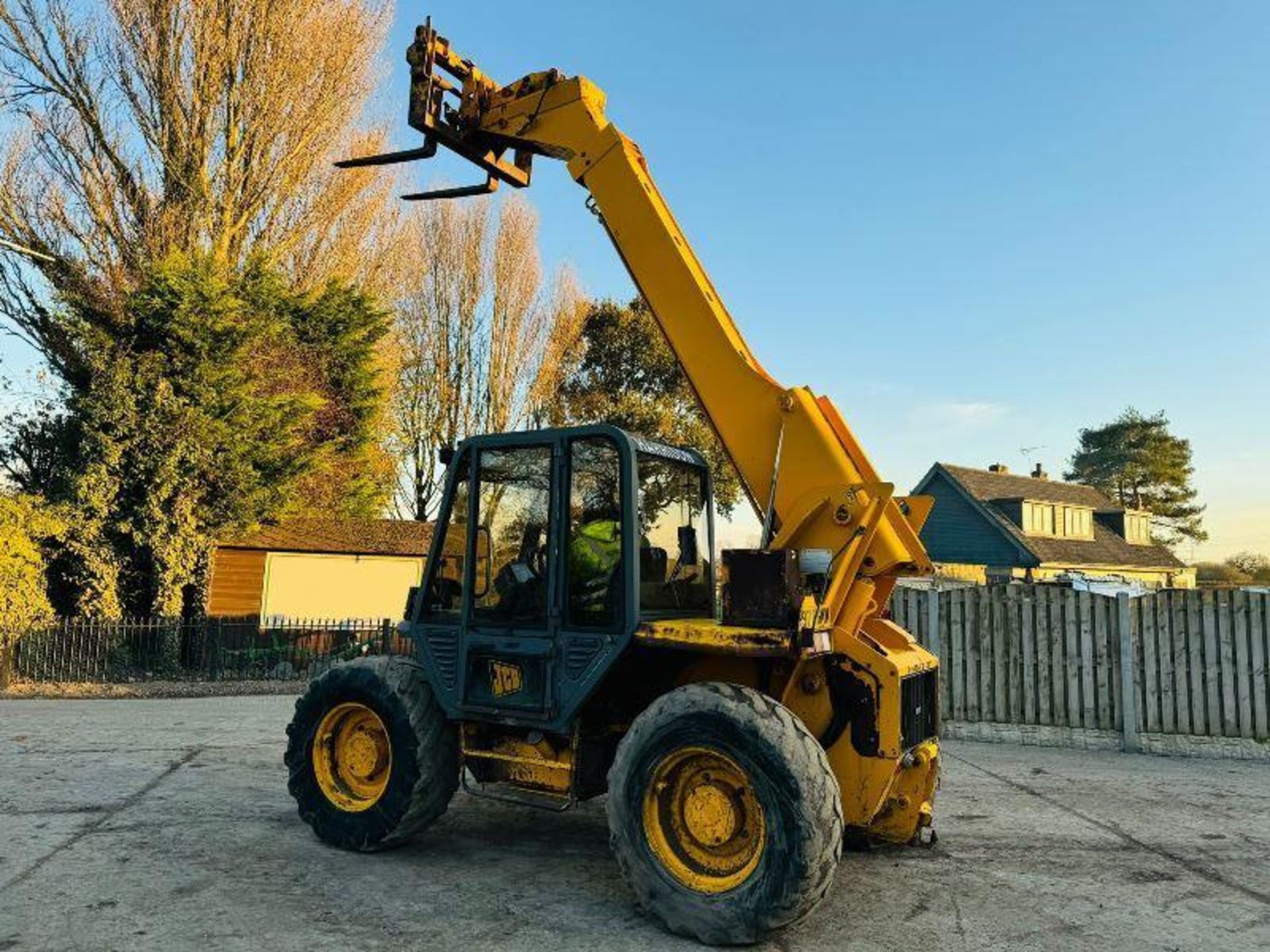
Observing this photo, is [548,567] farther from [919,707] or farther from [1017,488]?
[1017,488]

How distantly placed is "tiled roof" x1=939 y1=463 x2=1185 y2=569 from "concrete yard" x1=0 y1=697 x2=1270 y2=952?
25.0 m

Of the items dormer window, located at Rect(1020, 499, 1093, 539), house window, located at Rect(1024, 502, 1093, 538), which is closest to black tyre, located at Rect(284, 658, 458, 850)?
dormer window, located at Rect(1020, 499, 1093, 539)

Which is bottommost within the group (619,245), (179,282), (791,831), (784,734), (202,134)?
(791,831)

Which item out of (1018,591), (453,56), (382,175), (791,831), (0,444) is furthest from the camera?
(382,175)

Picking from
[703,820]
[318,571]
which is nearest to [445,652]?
[703,820]

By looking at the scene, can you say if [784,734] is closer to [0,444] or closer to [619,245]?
[619,245]

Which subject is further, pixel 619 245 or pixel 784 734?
pixel 619 245

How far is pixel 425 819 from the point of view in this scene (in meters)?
5.07

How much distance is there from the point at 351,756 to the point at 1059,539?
3304cm

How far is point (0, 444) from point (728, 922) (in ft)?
60.9

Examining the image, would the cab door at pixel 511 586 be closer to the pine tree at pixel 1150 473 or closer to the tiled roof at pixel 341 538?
the tiled roof at pixel 341 538

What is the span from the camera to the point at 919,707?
492cm

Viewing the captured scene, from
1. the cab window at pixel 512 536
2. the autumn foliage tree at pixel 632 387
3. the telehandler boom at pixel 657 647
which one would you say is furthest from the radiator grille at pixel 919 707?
the autumn foliage tree at pixel 632 387

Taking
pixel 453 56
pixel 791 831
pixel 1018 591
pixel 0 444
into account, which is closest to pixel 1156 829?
pixel 791 831
